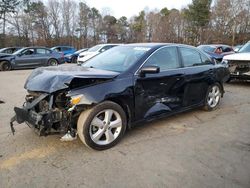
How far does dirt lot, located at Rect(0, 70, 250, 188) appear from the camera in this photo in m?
2.67

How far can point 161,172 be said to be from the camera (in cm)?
284

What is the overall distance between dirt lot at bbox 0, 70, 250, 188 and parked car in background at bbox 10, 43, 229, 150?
0.29 metres

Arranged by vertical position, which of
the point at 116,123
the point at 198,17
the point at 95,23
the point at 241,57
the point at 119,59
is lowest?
the point at 116,123

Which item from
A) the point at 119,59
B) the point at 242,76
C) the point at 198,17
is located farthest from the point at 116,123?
the point at 198,17

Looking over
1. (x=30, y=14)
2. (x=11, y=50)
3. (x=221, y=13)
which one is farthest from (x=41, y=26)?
(x=221, y=13)

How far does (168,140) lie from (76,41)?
41.2 m

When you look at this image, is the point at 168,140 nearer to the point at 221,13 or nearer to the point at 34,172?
the point at 34,172

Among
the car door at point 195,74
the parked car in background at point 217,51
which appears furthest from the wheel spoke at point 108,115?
the parked car in background at point 217,51

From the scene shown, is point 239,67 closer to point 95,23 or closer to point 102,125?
point 102,125

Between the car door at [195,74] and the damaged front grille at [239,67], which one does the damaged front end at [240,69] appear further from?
the car door at [195,74]

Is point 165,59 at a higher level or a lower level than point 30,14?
lower

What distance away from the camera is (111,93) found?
3311 mm

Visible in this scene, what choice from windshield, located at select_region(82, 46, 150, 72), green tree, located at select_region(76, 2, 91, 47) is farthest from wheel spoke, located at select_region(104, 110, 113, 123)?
green tree, located at select_region(76, 2, 91, 47)

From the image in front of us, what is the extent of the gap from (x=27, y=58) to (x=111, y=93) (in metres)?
13.3
